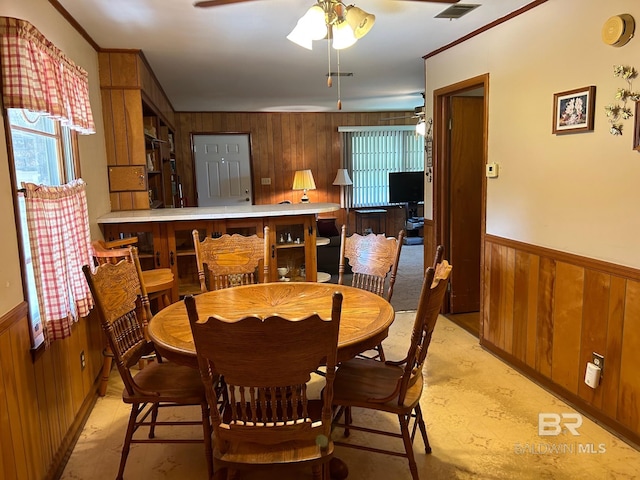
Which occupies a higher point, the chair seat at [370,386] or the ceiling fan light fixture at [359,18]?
the ceiling fan light fixture at [359,18]

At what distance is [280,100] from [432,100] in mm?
2994

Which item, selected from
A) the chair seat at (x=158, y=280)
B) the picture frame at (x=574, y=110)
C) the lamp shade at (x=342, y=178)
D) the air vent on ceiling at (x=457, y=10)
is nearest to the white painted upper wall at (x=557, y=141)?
the picture frame at (x=574, y=110)

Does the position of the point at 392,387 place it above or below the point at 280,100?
below

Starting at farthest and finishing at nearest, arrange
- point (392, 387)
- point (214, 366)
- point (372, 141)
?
point (372, 141)
point (392, 387)
point (214, 366)

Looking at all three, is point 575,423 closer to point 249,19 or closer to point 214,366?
point 214,366

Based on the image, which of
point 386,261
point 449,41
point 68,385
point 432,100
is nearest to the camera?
point 68,385

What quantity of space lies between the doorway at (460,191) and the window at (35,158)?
2.84m

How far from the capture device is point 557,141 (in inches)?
105

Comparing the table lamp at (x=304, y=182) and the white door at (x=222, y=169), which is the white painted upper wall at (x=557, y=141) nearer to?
the table lamp at (x=304, y=182)

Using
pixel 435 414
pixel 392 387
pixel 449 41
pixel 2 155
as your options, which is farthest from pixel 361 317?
pixel 449 41

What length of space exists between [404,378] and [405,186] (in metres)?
6.62

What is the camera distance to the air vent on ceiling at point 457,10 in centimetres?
279

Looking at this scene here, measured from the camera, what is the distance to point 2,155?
180cm

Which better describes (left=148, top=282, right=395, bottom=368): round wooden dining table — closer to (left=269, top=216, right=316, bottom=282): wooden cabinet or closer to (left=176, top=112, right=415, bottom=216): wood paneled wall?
(left=269, top=216, right=316, bottom=282): wooden cabinet
